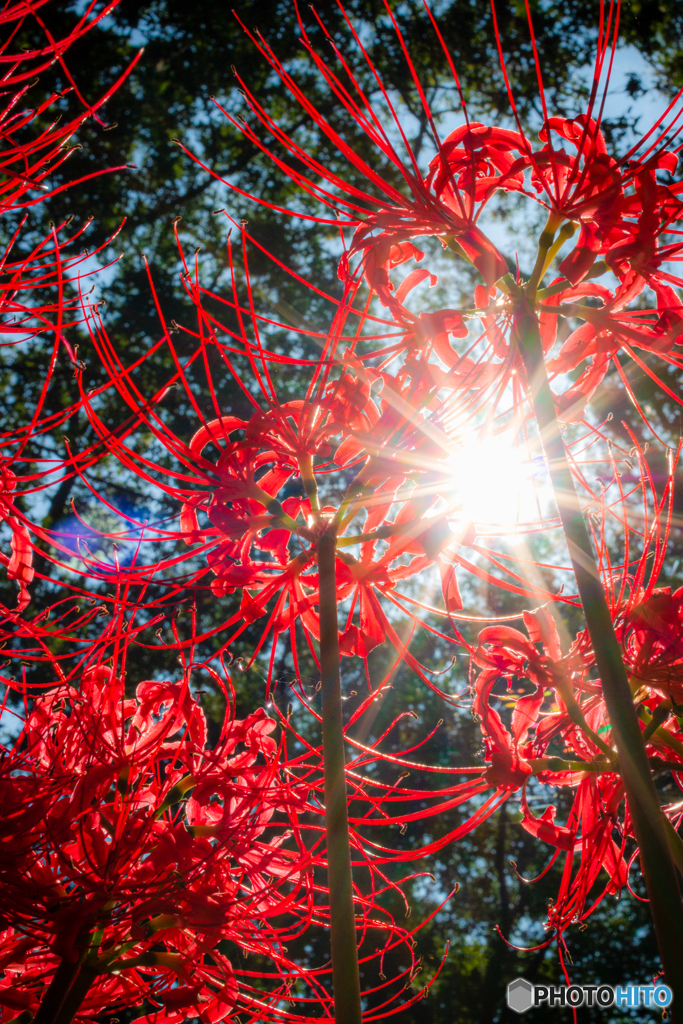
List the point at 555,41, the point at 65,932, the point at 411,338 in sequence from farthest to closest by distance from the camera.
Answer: the point at 555,41
the point at 411,338
the point at 65,932

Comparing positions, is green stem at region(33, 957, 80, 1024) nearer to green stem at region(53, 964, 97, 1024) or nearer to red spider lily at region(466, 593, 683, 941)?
green stem at region(53, 964, 97, 1024)

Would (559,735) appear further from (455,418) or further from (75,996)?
(75,996)

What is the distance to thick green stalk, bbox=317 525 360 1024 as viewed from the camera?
26.7 inches

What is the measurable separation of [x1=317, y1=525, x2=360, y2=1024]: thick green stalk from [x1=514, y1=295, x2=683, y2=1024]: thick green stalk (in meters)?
0.28

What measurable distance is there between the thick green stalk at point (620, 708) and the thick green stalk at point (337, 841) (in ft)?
0.92

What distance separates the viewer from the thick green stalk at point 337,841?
68 centimetres

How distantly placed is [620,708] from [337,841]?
1.04ft

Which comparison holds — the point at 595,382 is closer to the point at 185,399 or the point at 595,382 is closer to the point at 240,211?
the point at 185,399

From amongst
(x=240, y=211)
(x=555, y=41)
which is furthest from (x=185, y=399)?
(x=555, y=41)

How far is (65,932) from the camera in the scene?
2.77 ft

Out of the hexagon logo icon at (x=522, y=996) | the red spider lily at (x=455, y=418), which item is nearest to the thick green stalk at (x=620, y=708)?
the red spider lily at (x=455, y=418)

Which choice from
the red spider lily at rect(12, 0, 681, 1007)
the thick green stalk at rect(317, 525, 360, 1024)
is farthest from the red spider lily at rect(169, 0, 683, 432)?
the thick green stalk at rect(317, 525, 360, 1024)

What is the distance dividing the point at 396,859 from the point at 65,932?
43 centimetres

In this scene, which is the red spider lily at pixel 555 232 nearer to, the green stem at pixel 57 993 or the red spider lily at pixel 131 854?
the red spider lily at pixel 131 854
